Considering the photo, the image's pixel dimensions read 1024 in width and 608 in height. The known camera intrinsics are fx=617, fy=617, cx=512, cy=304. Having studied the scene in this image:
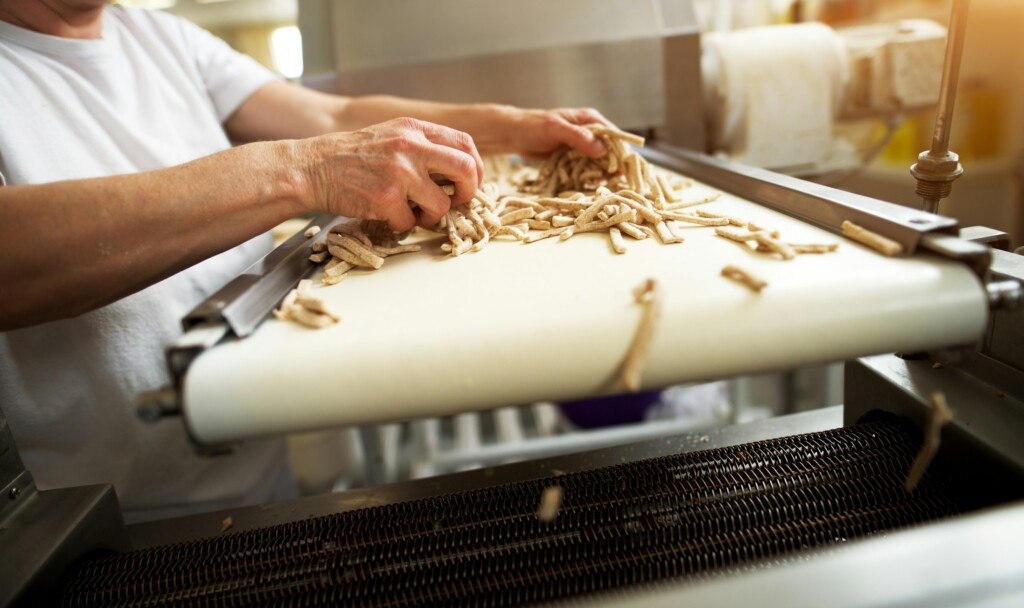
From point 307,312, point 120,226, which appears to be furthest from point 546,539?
point 120,226

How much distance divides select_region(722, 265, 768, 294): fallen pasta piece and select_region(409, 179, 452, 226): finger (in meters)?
0.39

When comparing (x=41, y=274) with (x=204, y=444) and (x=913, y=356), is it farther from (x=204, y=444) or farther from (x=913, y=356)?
(x=913, y=356)

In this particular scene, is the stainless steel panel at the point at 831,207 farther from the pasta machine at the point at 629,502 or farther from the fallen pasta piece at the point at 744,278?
the fallen pasta piece at the point at 744,278

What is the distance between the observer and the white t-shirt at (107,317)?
996 millimetres

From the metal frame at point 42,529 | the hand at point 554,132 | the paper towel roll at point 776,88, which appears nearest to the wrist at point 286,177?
the metal frame at point 42,529

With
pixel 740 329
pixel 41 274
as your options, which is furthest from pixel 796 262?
pixel 41 274

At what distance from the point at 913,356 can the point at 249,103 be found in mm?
1354

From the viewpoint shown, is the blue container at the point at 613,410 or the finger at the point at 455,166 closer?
the finger at the point at 455,166

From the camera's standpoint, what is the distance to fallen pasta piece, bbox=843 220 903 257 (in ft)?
2.14

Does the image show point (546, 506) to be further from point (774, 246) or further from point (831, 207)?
point (831, 207)

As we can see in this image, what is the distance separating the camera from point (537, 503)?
2.44 feet

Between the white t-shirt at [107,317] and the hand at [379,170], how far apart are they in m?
0.44

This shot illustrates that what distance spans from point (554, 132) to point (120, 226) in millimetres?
726

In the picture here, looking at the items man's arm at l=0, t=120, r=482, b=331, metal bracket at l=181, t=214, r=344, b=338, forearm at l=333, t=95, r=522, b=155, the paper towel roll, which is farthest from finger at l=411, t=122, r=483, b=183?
the paper towel roll
